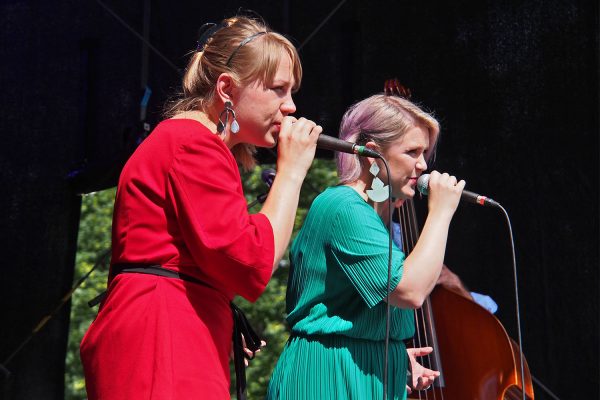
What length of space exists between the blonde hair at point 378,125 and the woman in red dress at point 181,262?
2.15 feet

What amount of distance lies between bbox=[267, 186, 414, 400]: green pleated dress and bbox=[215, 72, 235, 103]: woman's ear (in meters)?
0.54

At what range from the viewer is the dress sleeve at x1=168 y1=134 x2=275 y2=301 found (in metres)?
1.50

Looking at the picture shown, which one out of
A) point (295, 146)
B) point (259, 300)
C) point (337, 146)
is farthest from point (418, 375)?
point (259, 300)

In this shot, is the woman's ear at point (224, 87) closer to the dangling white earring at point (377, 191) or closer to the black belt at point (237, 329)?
the black belt at point (237, 329)

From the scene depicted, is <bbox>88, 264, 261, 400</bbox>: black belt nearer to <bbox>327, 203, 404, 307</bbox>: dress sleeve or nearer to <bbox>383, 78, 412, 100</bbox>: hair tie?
<bbox>327, 203, 404, 307</bbox>: dress sleeve

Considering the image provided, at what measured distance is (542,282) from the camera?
3.47 m

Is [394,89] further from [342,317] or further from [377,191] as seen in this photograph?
[342,317]

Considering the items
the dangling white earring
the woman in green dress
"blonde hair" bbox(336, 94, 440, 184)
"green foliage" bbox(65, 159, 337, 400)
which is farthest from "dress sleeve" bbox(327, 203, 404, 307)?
"green foliage" bbox(65, 159, 337, 400)

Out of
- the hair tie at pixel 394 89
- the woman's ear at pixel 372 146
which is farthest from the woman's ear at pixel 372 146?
the hair tie at pixel 394 89

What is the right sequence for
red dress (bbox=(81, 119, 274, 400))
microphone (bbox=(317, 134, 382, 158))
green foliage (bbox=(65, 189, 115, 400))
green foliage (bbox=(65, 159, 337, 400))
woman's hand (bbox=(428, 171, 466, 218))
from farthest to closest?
green foliage (bbox=(65, 159, 337, 400)) → green foliage (bbox=(65, 189, 115, 400)) → woman's hand (bbox=(428, 171, 466, 218)) → microphone (bbox=(317, 134, 382, 158)) → red dress (bbox=(81, 119, 274, 400))

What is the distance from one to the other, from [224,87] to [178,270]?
1.35ft

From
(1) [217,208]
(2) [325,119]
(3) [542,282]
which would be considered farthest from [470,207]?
(1) [217,208]

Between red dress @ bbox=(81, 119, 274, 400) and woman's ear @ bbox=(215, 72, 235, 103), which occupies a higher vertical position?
woman's ear @ bbox=(215, 72, 235, 103)

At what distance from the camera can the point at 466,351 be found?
2.58 meters
